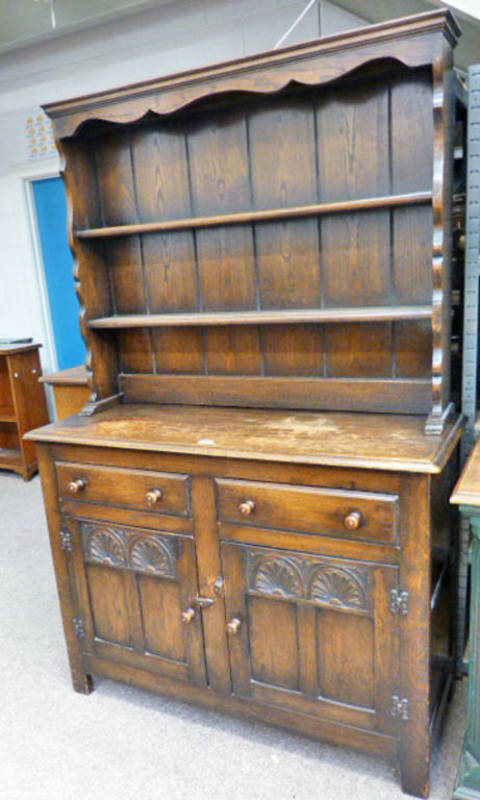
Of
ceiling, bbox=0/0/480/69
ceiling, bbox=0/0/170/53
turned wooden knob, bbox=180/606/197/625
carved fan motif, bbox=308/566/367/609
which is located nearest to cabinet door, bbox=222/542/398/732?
carved fan motif, bbox=308/566/367/609

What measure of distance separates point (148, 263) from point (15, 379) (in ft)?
7.85

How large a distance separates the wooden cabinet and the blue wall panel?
353 mm

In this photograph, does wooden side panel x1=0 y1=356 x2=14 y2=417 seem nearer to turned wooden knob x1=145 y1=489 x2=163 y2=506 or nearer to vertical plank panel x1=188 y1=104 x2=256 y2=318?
vertical plank panel x1=188 y1=104 x2=256 y2=318

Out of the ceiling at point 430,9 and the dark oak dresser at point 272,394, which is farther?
the ceiling at point 430,9

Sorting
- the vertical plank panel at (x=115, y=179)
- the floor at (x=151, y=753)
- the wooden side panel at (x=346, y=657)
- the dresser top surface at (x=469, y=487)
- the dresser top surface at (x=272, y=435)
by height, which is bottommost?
the floor at (x=151, y=753)

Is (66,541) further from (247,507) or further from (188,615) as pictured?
(247,507)

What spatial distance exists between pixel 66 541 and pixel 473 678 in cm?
134

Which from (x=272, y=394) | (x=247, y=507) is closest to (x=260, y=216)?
(x=272, y=394)

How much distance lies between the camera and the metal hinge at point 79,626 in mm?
2152

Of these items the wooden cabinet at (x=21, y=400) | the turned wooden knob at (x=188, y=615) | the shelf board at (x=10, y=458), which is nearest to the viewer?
the turned wooden knob at (x=188, y=615)

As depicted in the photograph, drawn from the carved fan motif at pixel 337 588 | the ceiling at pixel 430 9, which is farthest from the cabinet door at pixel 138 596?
the ceiling at pixel 430 9

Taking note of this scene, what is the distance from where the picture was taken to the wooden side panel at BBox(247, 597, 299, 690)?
1788 millimetres

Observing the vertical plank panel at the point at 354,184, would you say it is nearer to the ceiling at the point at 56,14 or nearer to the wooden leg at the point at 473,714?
the wooden leg at the point at 473,714

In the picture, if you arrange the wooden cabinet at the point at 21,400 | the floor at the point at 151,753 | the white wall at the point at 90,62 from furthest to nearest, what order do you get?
the wooden cabinet at the point at 21,400 → the white wall at the point at 90,62 → the floor at the point at 151,753
